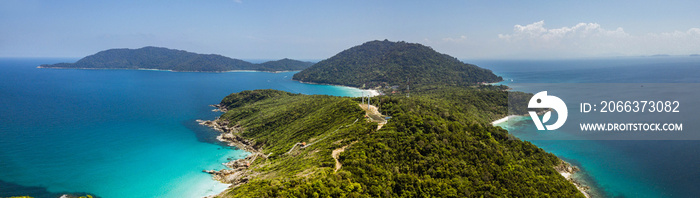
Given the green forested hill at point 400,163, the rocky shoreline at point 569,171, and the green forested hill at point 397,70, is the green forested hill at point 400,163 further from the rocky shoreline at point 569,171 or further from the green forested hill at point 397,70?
the green forested hill at point 397,70

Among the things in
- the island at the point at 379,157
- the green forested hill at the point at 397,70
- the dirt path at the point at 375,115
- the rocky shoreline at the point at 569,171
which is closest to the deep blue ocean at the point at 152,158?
the rocky shoreline at the point at 569,171

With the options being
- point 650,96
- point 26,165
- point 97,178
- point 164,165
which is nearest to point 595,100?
point 650,96

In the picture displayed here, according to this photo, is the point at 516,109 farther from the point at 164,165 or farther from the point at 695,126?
the point at 164,165

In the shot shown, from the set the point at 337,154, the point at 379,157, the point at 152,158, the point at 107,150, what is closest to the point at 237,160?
the point at 152,158

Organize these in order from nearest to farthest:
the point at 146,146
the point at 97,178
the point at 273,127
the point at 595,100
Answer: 1. the point at 97,178
2. the point at 146,146
3. the point at 273,127
4. the point at 595,100

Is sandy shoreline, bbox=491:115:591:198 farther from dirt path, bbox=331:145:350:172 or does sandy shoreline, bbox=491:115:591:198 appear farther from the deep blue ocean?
dirt path, bbox=331:145:350:172

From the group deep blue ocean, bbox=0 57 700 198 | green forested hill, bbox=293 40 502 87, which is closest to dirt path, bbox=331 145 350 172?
deep blue ocean, bbox=0 57 700 198
